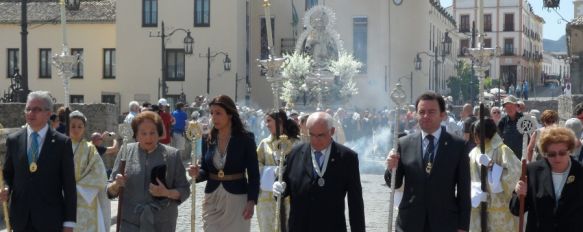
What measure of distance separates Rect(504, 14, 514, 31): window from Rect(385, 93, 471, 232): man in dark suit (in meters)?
92.7

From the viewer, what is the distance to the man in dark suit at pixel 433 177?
749 centimetres

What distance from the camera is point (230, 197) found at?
8.60 metres

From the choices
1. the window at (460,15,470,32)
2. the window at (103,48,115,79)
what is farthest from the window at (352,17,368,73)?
the window at (460,15,470,32)

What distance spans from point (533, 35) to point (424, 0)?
54.2 metres

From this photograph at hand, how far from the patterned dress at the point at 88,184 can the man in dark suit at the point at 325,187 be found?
2733 millimetres

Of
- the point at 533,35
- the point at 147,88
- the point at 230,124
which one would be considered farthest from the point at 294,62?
the point at 533,35

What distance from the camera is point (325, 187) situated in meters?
7.24

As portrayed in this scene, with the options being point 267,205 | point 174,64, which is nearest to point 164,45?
point 174,64

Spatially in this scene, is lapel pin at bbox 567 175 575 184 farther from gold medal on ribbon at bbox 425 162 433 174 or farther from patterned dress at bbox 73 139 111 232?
patterned dress at bbox 73 139 111 232

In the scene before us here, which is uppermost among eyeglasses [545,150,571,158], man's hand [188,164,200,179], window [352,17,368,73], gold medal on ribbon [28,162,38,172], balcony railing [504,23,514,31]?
balcony railing [504,23,514,31]

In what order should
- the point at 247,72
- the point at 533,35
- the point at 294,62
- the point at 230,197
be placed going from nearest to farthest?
the point at 230,197, the point at 294,62, the point at 247,72, the point at 533,35

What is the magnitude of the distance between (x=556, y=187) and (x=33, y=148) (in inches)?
153

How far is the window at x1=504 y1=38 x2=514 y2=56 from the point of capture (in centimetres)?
9689

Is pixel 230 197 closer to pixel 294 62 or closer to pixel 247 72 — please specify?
pixel 294 62
